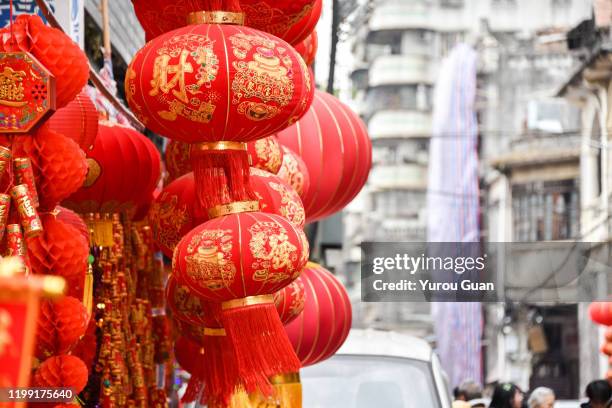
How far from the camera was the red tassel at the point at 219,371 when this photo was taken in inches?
182

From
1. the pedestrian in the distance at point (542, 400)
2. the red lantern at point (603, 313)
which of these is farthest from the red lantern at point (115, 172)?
the red lantern at point (603, 313)

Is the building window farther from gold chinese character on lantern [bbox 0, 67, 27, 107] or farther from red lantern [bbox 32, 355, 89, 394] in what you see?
gold chinese character on lantern [bbox 0, 67, 27, 107]

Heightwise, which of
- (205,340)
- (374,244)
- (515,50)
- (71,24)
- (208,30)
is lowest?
(205,340)

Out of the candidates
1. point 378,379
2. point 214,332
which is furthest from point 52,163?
point 378,379

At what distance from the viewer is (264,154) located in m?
5.39

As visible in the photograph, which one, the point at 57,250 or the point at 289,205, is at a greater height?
the point at 289,205

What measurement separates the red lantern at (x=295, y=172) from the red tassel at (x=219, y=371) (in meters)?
1.19

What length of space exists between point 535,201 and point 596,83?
389 inches

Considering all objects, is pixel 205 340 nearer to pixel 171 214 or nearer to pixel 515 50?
pixel 171 214

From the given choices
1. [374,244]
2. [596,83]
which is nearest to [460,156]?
[596,83]

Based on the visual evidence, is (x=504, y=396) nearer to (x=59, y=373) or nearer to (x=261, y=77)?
(x=261, y=77)

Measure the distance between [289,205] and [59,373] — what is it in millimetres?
1353

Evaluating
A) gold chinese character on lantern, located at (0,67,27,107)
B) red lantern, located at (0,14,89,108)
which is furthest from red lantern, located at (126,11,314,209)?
gold chinese character on lantern, located at (0,67,27,107)

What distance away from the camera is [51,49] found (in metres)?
4.26
